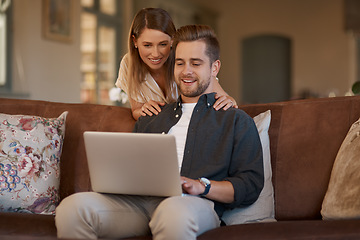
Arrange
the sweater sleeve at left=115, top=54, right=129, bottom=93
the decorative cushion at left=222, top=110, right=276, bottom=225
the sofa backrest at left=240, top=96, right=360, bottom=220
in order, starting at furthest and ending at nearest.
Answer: the sweater sleeve at left=115, top=54, right=129, bottom=93
the sofa backrest at left=240, top=96, right=360, bottom=220
the decorative cushion at left=222, top=110, right=276, bottom=225

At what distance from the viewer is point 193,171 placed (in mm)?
1996

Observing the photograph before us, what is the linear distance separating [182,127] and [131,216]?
0.47 meters

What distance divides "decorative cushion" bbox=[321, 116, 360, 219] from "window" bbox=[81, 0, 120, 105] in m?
5.53

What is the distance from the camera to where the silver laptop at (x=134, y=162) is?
5.47 ft

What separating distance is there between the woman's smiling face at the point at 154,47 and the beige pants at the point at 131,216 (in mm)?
817

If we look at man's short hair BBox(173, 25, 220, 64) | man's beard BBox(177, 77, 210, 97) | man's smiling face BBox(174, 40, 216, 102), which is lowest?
man's beard BBox(177, 77, 210, 97)

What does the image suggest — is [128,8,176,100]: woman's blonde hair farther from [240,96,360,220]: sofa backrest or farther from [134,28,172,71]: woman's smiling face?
[240,96,360,220]: sofa backrest

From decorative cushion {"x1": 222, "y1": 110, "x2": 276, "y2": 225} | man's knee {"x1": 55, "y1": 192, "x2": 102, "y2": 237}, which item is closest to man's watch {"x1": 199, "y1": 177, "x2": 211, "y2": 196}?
decorative cushion {"x1": 222, "y1": 110, "x2": 276, "y2": 225}

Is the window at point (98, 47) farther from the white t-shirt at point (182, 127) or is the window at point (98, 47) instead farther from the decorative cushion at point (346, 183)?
the decorative cushion at point (346, 183)

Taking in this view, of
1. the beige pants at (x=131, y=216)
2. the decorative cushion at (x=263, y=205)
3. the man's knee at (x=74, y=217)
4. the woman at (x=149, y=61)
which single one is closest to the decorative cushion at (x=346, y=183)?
the decorative cushion at (x=263, y=205)

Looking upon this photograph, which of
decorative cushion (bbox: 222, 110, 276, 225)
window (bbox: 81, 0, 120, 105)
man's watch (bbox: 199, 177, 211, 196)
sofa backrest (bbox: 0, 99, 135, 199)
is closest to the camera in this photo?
man's watch (bbox: 199, 177, 211, 196)

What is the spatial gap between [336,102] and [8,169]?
1.48m

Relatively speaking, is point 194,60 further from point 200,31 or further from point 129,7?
point 129,7

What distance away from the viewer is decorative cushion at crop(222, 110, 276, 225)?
2.00m
